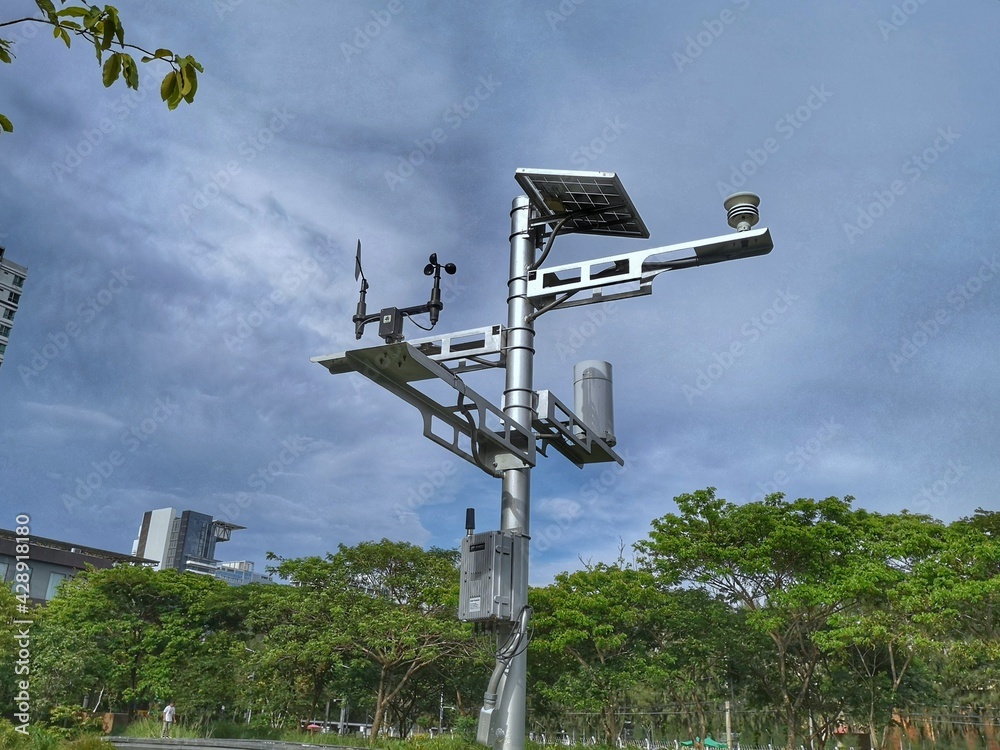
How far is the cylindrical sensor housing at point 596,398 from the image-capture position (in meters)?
5.79

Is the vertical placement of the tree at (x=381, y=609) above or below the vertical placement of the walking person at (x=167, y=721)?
above

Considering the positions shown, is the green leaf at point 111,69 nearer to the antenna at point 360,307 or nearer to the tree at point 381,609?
the antenna at point 360,307

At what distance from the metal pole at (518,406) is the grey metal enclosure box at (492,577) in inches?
2.2

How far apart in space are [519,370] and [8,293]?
241 ft

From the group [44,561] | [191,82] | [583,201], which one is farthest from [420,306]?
[44,561]

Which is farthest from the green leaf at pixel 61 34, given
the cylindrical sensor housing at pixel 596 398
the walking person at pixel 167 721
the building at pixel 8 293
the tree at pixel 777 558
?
the building at pixel 8 293

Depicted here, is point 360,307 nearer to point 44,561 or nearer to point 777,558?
point 777,558

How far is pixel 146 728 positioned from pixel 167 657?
2987 mm

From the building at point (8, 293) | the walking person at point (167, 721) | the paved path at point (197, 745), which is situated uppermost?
the building at point (8, 293)

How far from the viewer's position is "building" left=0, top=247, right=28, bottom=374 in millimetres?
64250

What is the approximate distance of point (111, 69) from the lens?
2.20 m

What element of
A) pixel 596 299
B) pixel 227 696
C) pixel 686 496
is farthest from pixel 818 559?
pixel 227 696

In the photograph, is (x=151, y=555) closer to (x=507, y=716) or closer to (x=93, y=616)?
(x=93, y=616)

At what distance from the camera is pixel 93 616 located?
2592cm
